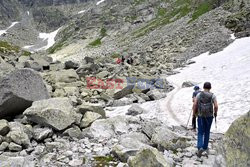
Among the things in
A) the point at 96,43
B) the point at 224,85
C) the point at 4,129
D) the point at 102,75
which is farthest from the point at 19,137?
the point at 96,43

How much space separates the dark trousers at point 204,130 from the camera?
1131 centimetres

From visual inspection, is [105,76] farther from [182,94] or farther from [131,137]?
[131,137]

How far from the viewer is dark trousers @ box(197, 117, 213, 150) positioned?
37.1 feet

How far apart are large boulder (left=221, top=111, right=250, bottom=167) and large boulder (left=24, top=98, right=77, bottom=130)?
791 cm

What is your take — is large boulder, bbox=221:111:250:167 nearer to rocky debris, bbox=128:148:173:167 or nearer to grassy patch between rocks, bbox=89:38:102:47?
rocky debris, bbox=128:148:173:167

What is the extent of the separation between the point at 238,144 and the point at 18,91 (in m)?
11.5

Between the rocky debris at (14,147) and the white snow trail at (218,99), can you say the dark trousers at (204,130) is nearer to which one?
the white snow trail at (218,99)

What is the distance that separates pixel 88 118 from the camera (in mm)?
15344

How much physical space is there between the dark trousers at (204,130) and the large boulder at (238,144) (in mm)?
2746

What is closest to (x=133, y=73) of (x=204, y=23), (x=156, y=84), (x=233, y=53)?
(x=156, y=84)

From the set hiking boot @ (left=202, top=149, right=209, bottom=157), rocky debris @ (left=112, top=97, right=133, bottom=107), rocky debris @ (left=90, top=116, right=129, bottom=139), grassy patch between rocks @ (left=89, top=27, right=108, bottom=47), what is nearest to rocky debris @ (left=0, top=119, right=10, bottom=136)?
rocky debris @ (left=90, top=116, right=129, bottom=139)

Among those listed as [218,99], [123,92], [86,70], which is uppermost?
A: [86,70]

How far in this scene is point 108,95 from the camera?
23.5 metres

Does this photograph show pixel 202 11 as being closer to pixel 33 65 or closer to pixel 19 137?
pixel 33 65
